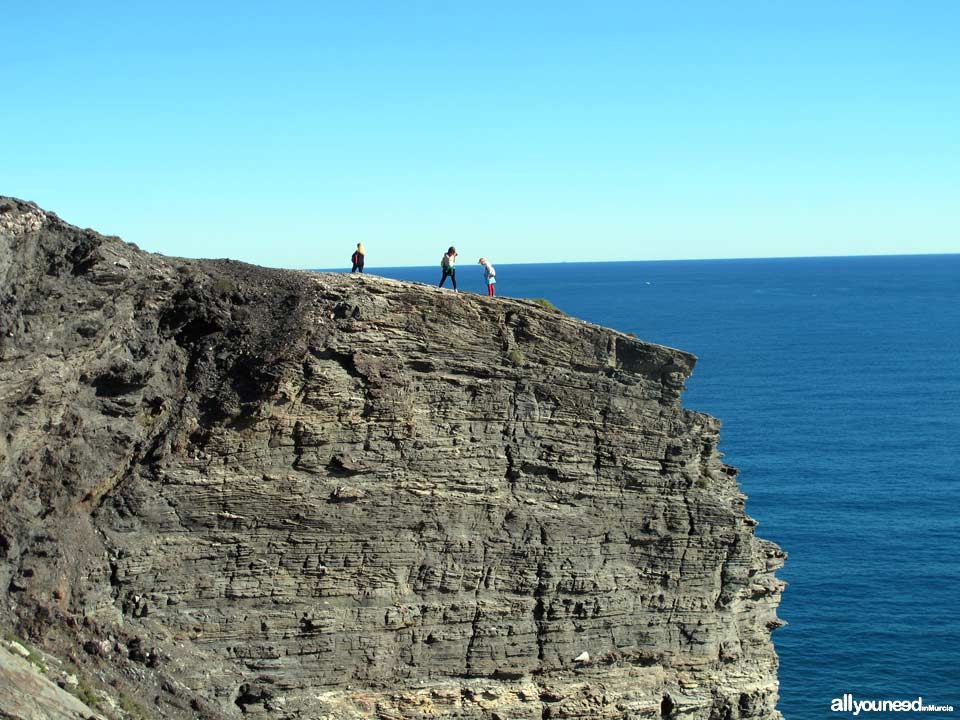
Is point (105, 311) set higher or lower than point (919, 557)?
higher


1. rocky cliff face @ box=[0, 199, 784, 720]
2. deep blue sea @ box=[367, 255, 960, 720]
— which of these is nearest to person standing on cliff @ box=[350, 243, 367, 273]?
rocky cliff face @ box=[0, 199, 784, 720]

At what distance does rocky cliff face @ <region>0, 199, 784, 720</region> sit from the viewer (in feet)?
78.2

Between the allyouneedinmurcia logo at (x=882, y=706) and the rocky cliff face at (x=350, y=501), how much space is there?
51.1ft

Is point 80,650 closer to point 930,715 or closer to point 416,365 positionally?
point 416,365

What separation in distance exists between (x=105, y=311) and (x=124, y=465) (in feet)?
12.2

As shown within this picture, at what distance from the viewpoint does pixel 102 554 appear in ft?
79.5

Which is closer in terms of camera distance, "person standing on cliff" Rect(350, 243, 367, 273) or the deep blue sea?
"person standing on cliff" Rect(350, 243, 367, 273)

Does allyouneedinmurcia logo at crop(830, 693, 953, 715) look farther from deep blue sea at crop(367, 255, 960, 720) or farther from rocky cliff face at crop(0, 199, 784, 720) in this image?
rocky cliff face at crop(0, 199, 784, 720)

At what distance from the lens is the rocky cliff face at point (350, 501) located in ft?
78.2

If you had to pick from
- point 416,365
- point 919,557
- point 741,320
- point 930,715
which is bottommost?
point 930,715

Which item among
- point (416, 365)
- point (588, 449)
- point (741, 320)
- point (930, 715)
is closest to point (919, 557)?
point (930, 715)

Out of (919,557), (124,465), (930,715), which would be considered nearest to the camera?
(124,465)

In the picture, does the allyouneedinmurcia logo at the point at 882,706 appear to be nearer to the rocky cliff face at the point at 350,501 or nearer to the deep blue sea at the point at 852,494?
the deep blue sea at the point at 852,494

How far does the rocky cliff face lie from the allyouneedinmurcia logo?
51.1 ft
